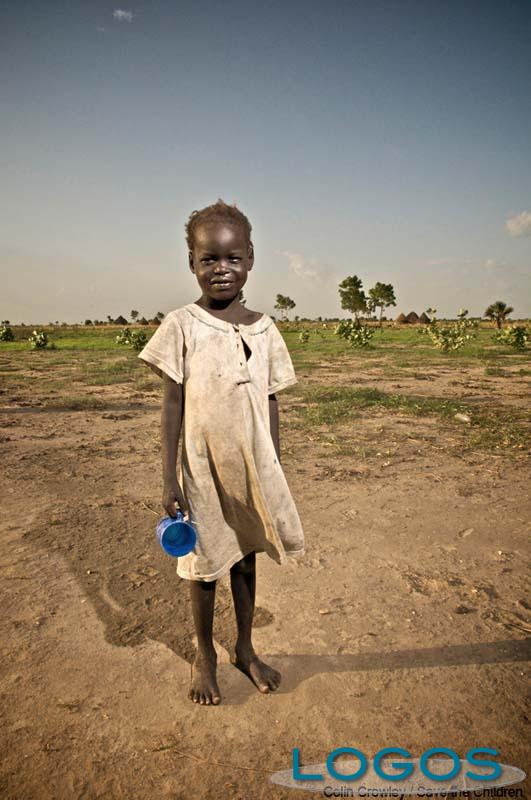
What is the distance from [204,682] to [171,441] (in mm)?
1028

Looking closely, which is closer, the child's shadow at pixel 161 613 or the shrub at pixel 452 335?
the child's shadow at pixel 161 613

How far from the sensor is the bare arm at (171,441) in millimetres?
1811

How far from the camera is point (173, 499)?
1.81 meters

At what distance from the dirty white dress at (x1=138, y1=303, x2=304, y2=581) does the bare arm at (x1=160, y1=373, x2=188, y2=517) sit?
34 mm

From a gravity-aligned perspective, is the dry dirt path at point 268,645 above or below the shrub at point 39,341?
below

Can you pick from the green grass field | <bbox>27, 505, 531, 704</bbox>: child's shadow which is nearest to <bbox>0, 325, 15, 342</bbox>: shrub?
the green grass field

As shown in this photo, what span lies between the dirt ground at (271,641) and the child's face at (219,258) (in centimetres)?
168

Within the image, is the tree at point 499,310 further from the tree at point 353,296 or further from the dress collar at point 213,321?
the dress collar at point 213,321

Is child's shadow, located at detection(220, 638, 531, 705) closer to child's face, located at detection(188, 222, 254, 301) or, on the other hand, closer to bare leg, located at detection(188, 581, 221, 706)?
bare leg, located at detection(188, 581, 221, 706)

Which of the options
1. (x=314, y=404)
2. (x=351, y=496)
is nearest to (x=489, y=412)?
(x=314, y=404)

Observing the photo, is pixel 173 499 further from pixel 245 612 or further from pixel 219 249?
pixel 219 249

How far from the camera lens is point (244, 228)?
186 centimetres

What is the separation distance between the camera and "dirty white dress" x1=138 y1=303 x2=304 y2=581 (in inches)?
70.5

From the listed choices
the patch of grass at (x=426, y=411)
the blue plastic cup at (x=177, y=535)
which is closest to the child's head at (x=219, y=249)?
the blue plastic cup at (x=177, y=535)
